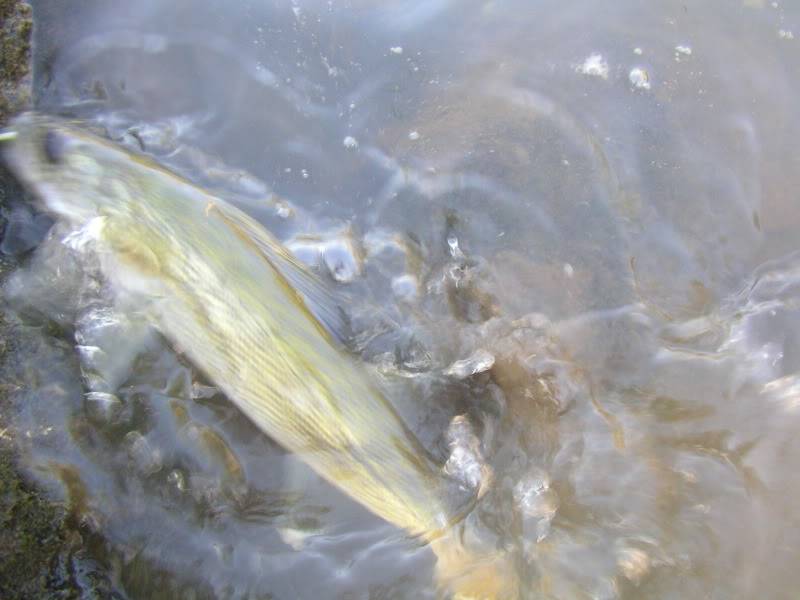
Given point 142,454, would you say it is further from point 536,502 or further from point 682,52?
point 682,52

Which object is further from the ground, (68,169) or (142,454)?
(68,169)

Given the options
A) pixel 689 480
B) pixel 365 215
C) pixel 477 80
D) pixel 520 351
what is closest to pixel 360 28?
pixel 477 80

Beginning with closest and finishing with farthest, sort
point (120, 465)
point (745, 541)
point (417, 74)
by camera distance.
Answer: point (120, 465) → point (745, 541) → point (417, 74)

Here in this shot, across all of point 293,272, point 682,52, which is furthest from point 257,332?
point 682,52

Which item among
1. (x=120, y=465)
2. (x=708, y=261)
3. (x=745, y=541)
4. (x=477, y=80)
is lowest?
(x=120, y=465)

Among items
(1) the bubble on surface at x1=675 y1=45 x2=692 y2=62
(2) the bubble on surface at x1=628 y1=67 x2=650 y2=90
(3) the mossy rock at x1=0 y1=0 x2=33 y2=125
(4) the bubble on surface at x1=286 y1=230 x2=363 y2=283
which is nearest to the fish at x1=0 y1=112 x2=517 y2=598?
(4) the bubble on surface at x1=286 y1=230 x2=363 y2=283

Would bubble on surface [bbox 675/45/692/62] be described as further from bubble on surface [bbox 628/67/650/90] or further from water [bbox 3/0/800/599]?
bubble on surface [bbox 628/67/650/90]

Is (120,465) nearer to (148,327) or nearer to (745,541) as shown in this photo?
(148,327)

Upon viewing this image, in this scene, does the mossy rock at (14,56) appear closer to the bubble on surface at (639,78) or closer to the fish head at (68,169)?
the fish head at (68,169)
